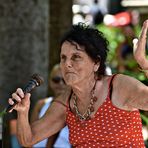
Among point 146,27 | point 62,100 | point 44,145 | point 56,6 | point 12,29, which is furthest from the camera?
point 56,6

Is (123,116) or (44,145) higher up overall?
(123,116)

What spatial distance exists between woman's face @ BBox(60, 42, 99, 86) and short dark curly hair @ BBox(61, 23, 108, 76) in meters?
0.03

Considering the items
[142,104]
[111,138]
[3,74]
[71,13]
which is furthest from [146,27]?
[71,13]

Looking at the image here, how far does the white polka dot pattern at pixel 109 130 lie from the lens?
163 inches

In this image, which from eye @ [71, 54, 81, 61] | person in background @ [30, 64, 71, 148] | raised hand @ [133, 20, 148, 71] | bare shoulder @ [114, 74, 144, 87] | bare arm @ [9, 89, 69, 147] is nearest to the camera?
raised hand @ [133, 20, 148, 71]

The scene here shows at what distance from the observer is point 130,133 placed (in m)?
4.15

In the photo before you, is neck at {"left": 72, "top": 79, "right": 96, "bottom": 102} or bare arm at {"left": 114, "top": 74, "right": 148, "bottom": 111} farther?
neck at {"left": 72, "top": 79, "right": 96, "bottom": 102}

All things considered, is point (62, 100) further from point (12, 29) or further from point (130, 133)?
point (12, 29)

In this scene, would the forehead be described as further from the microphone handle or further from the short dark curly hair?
the microphone handle

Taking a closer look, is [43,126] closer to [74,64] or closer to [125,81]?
[74,64]

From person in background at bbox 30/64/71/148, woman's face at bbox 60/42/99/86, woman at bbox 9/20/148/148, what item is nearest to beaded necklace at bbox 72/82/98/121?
woman at bbox 9/20/148/148

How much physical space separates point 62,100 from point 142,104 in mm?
660

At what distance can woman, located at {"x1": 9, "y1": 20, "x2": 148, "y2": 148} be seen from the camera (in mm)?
4137

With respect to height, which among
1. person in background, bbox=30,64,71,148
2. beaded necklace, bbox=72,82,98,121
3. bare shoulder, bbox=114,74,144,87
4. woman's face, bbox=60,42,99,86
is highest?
woman's face, bbox=60,42,99,86
